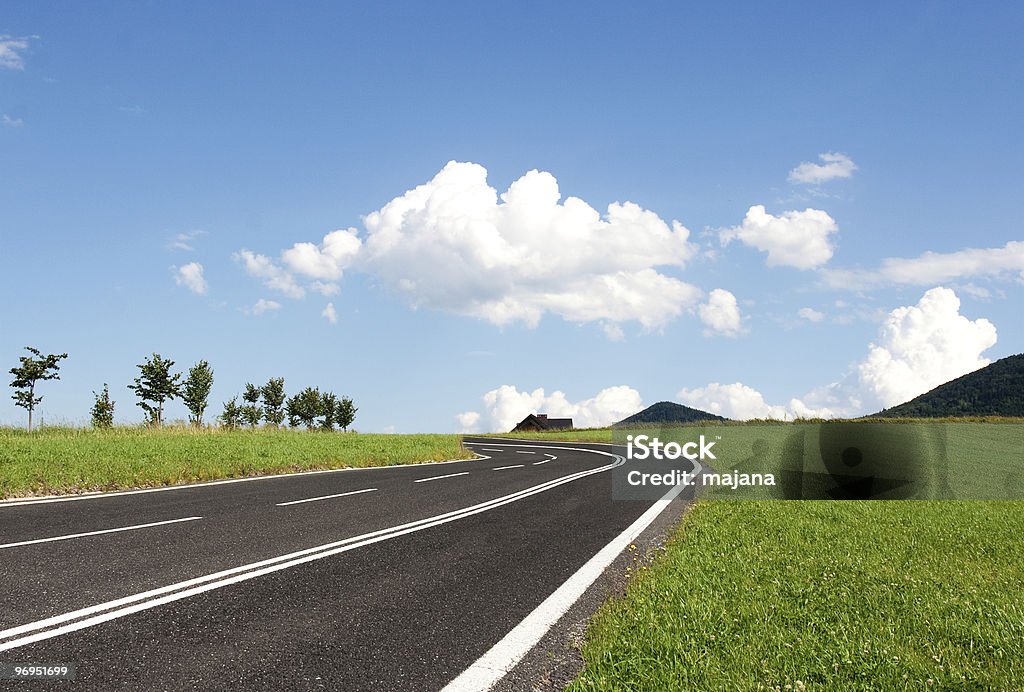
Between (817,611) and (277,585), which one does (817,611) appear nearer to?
(817,611)

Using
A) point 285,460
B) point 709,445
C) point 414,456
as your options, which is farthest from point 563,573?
point 709,445

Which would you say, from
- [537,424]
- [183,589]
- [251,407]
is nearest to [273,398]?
[251,407]

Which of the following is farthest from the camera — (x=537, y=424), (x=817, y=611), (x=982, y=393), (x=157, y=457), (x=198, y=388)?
(x=982, y=393)

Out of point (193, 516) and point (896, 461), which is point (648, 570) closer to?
point (193, 516)

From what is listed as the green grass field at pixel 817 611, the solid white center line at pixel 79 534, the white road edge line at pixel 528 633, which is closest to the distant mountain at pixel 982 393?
the green grass field at pixel 817 611

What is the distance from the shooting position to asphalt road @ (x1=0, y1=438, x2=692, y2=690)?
4.27 metres

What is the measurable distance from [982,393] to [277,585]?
198 meters

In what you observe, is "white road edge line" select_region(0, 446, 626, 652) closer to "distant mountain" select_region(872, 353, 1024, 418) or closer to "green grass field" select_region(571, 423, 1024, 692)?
"green grass field" select_region(571, 423, 1024, 692)

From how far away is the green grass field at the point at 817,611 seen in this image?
4.21 m

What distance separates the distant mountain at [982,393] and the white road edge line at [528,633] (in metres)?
148

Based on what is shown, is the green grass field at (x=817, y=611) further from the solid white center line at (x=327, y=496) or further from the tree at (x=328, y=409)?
the tree at (x=328, y=409)

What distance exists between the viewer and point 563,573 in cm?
690

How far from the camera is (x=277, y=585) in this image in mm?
6164

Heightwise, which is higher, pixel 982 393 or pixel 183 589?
pixel 982 393
